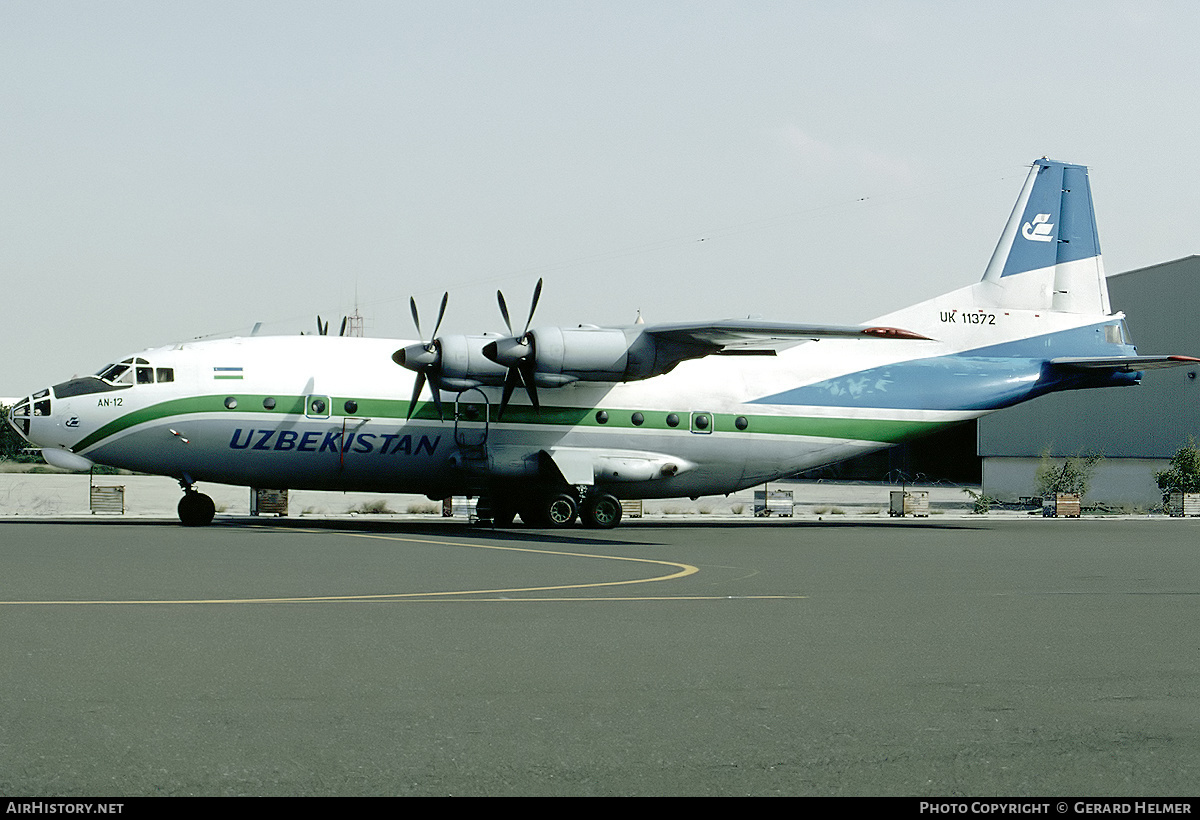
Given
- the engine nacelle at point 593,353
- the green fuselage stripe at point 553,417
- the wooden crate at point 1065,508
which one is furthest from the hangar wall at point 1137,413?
the engine nacelle at point 593,353

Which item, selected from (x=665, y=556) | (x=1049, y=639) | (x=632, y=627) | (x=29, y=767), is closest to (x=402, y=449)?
(x=665, y=556)

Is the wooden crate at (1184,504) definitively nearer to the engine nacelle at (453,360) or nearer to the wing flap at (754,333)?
the wing flap at (754,333)

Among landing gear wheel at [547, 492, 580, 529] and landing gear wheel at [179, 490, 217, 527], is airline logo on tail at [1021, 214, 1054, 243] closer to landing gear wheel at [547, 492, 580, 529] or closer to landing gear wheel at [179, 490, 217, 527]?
landing gear wheel at [547, 492, 580, 529]

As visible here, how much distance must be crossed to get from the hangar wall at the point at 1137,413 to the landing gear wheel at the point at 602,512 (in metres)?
38.0

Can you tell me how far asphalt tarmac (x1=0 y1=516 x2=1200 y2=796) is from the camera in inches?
243

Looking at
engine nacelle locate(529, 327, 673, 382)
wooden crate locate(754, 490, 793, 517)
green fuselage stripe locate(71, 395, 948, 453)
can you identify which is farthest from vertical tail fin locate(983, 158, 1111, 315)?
engine nacelle locate(529, 327, 673, 382)

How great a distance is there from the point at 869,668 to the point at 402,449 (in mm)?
21769

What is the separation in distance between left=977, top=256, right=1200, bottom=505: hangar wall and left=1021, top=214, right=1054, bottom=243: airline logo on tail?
26938 millimetres

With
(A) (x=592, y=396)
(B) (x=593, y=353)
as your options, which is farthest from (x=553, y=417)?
(B) (x=593, y=353)

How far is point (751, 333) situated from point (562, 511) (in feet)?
25.0

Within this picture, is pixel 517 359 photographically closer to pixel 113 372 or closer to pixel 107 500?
pixel 113 372

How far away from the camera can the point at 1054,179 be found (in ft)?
120

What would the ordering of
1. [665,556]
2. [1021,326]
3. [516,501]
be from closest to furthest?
[665,556] → [516,501] → [1021,326]
